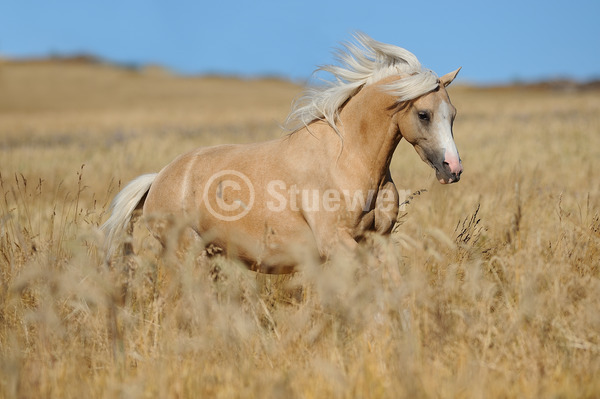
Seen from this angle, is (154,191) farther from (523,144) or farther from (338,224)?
(523,144)

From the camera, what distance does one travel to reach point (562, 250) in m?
4.34

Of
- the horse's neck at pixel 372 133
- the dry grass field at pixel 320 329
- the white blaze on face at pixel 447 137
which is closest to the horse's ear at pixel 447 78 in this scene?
the white blaze on face at pixel 447 137

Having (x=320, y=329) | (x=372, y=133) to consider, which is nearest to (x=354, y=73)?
(x=372, y=133)

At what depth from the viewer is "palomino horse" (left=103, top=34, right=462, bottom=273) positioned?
13.8 ft

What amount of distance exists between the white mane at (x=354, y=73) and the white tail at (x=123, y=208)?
1442 millimetres

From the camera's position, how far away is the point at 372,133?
14.6 feet

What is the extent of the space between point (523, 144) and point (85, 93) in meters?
53.6

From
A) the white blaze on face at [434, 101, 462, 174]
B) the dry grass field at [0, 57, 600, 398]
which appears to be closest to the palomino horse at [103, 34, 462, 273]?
the white blaze on face at [434, 101, 462, 174]

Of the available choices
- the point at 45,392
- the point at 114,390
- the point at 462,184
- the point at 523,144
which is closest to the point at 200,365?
the point at 114,390

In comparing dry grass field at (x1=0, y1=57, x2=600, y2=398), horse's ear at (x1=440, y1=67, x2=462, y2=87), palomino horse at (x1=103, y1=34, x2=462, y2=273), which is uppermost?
horse's ear at (x1=440, y1=67, x2=462, y2=87)

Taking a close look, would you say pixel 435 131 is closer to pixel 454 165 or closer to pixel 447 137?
pixel 447 137

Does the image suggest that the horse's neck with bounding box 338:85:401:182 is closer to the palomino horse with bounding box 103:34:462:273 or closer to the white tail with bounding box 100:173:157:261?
the palomino horse with bounding box 103:34:462:273

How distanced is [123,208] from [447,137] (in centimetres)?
278

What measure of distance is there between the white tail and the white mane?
144 cm
